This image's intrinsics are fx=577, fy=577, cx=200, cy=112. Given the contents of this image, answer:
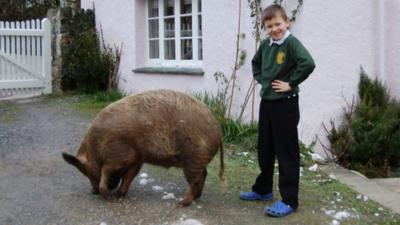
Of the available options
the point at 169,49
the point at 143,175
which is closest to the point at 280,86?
the point at 143,175

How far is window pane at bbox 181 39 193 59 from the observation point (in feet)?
35.6

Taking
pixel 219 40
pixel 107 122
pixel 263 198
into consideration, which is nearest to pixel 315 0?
pixel 219 40

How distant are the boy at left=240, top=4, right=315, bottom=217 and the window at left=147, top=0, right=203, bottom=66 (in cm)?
553

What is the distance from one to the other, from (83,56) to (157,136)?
8.20m

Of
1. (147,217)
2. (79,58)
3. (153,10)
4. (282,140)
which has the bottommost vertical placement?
(147,217)

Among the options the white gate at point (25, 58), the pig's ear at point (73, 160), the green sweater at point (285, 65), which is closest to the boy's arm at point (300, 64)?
the green sweater at point (285, 65)

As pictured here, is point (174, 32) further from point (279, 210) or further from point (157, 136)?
point (279, 210)

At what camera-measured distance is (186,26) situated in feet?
35.9

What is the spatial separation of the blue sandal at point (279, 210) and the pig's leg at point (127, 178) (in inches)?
47.8

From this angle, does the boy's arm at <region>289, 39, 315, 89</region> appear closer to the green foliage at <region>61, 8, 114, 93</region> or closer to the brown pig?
the brown pig

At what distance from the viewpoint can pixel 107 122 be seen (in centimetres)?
508

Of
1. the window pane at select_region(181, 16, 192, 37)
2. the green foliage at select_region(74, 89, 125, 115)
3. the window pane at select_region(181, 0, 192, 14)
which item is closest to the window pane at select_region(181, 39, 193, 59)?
the window pane at select_region(181, 16, 192, 37)

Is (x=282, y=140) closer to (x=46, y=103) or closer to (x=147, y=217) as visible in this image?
(x=147, y=217)

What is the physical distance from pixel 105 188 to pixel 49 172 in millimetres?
1485
